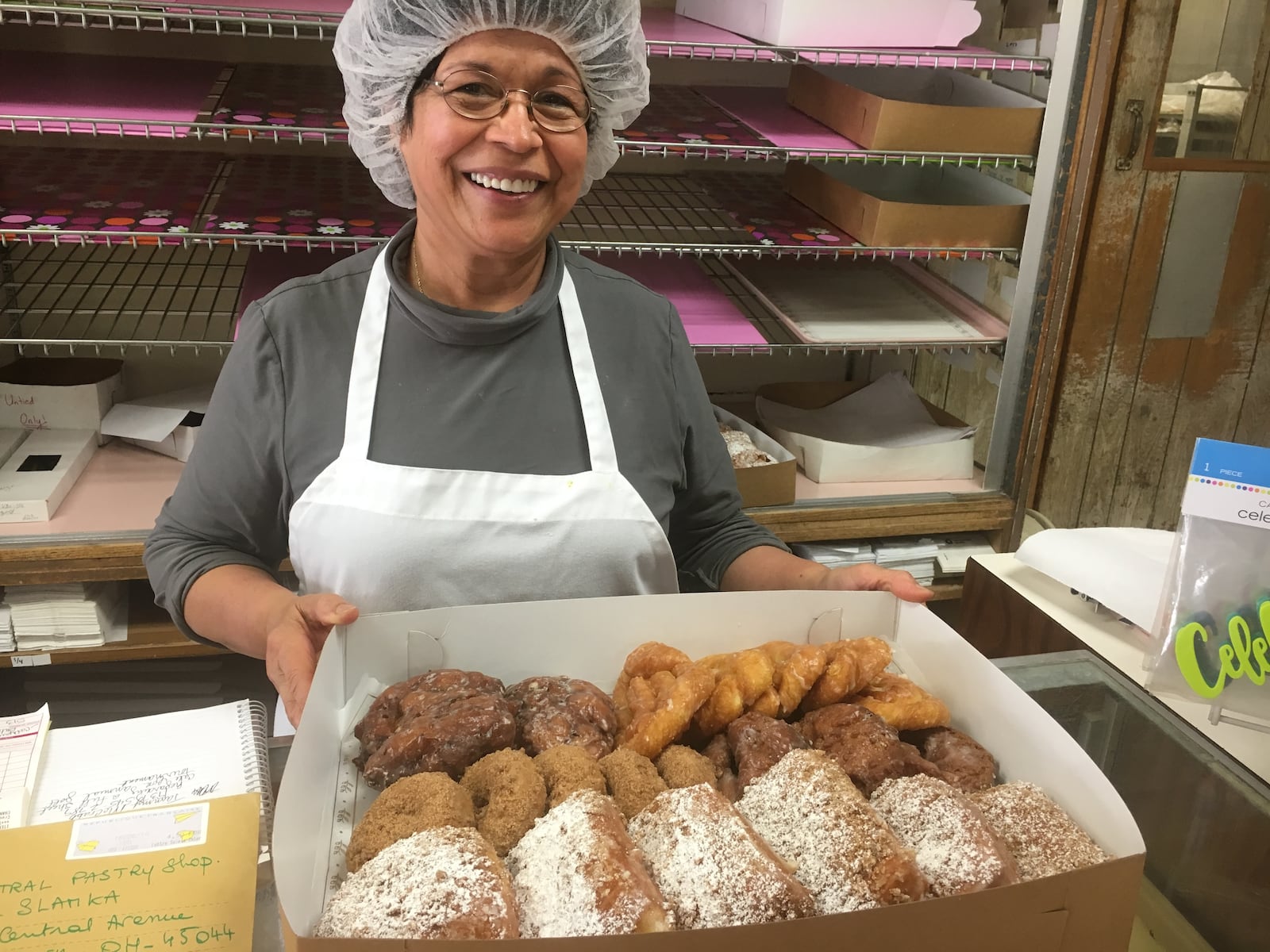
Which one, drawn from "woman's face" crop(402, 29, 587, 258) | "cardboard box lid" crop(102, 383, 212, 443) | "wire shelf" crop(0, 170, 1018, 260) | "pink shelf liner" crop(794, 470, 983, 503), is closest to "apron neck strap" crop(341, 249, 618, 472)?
"woman's face" crop(402, 29, 587, 258)

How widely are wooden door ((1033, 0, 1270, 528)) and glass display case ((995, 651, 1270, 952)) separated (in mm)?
1462

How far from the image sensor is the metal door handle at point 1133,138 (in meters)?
2.27

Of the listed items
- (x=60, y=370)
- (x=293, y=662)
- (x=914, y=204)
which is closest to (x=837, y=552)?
(x=914, y=204)

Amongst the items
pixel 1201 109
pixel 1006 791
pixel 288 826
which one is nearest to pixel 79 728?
pixel 288 826

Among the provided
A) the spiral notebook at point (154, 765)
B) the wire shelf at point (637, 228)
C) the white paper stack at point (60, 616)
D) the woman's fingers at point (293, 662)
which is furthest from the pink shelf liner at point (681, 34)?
the white paper stack at point (60, 616)

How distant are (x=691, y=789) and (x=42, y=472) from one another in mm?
2109

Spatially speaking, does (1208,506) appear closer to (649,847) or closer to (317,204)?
(649,847)

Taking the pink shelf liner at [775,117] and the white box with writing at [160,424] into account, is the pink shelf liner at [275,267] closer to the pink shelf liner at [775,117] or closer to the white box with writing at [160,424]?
the white box with writing at [160,424]

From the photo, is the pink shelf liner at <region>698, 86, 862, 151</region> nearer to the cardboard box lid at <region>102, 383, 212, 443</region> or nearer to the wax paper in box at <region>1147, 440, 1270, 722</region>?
the wax paper in box at <region>1147, 440, 1270, 722</region>

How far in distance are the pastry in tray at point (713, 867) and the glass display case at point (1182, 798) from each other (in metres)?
0.52

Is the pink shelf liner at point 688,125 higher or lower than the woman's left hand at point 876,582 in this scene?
higher

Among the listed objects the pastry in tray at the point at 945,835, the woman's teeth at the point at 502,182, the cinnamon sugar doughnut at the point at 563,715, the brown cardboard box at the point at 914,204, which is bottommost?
the cinnamon sugar doughnut at the point at 563,715

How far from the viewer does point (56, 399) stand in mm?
2572

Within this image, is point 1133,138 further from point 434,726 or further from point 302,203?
point 434,726
